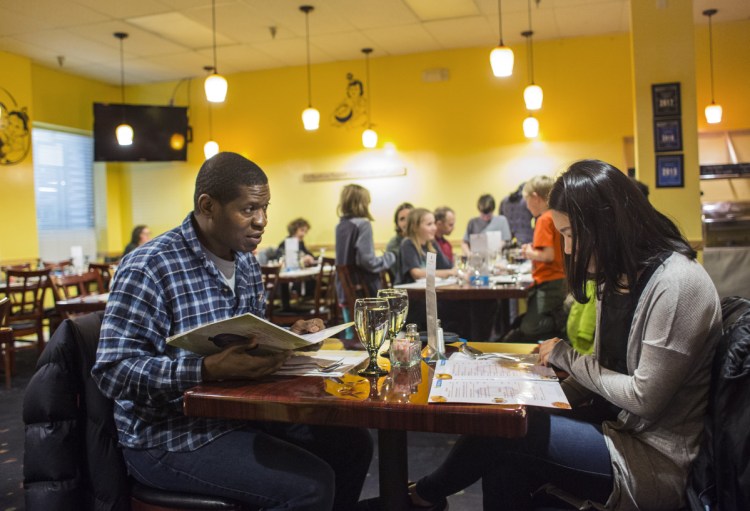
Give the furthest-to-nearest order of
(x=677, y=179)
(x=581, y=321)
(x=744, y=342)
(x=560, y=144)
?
(x=560, y=144), (x=677, y=179), (x=581, y=321), (x=744, y=342)

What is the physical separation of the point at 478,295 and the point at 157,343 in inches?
97.8

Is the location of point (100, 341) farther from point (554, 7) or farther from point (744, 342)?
point (554, 7)

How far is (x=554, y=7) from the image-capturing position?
22.4 feet

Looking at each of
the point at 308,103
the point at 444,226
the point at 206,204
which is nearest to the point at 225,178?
the point at 206,204

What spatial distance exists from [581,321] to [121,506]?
5.41 ft

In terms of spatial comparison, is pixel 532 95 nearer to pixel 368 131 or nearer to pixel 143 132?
pixel 368 131

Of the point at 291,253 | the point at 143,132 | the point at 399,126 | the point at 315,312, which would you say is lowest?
the point at 315,312

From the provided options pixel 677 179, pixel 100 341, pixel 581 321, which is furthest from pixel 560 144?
pixel 100 341

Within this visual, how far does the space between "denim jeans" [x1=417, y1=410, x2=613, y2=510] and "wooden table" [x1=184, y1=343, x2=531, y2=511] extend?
0.73 ft

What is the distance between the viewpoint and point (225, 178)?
5.59 feet

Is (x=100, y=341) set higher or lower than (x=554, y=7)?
lower

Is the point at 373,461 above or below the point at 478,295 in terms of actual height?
below

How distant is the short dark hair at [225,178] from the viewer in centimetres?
170

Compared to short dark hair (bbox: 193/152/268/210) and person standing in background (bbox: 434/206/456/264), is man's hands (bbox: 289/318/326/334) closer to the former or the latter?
short dark hair (bbox: 193/152/268/210)
